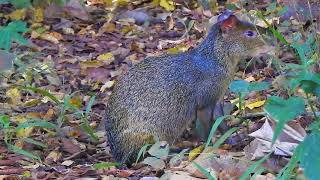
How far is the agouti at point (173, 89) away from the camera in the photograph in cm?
502

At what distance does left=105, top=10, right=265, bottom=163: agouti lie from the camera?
5.02 m

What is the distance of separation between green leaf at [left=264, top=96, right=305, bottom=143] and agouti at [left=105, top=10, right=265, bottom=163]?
192 cm

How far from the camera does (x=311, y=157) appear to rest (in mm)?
2898

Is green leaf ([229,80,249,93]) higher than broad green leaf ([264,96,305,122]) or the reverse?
the reverse

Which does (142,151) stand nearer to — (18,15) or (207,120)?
(207,120)

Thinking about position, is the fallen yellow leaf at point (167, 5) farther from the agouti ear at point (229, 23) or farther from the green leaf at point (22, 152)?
the green leaf at point (22, 152)

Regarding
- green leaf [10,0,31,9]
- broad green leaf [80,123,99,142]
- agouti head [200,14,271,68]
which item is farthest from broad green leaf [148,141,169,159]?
green leaf [10,0,31,9]

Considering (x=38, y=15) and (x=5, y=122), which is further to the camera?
(x=38, y=15)

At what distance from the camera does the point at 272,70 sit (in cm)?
614

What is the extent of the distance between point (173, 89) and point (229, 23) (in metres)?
0.54

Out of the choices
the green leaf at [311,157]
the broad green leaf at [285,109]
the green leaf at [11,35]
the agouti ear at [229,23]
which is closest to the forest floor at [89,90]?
the green leaf at [11,35]

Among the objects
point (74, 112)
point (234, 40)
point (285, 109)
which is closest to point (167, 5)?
point (74, 112)


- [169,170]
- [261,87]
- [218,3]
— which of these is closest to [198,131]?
[169,170]

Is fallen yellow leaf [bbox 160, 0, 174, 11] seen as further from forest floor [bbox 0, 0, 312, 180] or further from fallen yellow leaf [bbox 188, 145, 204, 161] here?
fallen yellow leaf [bbox 188, 145, 204, 161]
